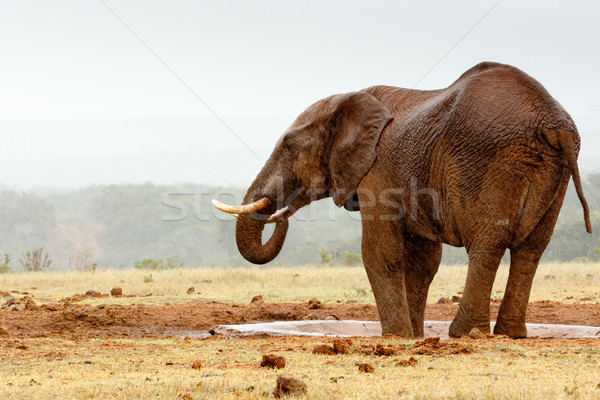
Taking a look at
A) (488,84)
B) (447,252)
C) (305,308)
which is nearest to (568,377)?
(488,84)

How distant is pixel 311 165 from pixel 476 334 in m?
2.89

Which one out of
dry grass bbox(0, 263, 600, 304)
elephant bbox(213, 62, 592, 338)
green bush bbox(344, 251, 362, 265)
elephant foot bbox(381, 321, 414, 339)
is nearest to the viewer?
elephant bbox(213, 62, 592, 338)

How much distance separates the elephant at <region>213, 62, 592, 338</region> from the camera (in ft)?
23.2

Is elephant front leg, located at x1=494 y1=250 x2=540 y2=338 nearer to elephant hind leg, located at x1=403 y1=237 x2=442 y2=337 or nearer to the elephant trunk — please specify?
elephant hind leg, located at x1=403 y1=237 x2=442 y2=337

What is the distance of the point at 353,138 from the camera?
863 cm

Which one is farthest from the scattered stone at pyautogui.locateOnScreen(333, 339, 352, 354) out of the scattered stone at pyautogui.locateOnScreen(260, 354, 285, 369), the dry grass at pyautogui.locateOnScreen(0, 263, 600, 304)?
the dry grass at pyautogui.locateOnScreen(0, 263, 600, 304)

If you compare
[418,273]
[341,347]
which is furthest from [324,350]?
[418,273]

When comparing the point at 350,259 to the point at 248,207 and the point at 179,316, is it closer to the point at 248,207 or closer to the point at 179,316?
the point at 179,316

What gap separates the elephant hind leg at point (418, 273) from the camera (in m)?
8.82

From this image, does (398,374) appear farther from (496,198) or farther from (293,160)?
(293,160)

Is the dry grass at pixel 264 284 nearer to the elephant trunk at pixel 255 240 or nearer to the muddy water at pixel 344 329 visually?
the muddy water at pixel 344 329

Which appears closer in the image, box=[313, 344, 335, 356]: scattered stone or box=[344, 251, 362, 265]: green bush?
box=[313, 344, 335, 356]: scattered stone

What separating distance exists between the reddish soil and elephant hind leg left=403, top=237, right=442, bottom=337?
2.27 meters

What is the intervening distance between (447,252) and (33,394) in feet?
141
